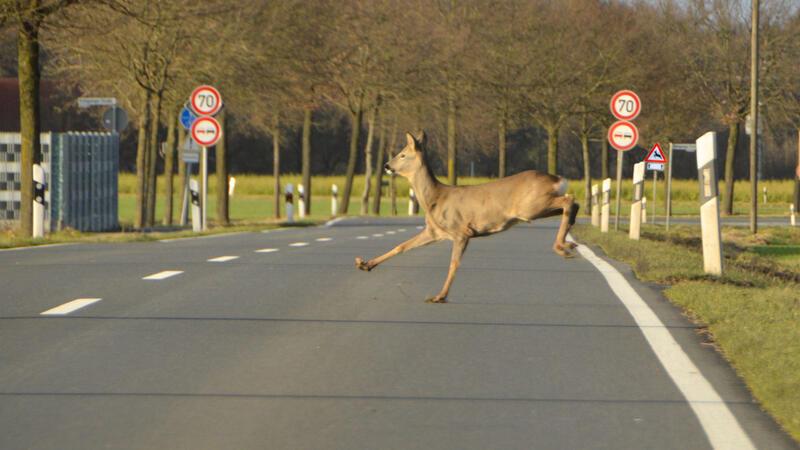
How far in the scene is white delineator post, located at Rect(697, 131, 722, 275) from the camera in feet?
48.9

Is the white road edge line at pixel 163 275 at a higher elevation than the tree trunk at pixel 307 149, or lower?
lower

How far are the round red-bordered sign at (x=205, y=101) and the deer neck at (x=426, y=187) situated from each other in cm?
2045

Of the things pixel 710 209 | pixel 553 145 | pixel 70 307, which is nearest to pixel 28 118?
pixel 710 209

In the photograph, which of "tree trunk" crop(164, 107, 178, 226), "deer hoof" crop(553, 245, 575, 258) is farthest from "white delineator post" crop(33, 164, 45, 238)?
"tree trunk" crop(164, 107, 178, 226)

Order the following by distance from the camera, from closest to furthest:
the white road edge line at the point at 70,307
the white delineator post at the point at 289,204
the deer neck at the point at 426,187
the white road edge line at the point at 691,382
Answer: the white road edge line at the point at 691,382, the white road edge line at the point at 70,307, the deer neck at the point at 426,187, the white delineator post at the point at 289,204

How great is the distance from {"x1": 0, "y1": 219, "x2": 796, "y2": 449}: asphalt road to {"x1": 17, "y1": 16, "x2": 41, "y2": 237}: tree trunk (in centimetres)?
1329

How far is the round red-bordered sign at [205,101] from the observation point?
32.5 metres

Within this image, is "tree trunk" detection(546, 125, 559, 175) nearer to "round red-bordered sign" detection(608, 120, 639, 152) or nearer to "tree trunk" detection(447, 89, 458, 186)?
"tree trunk" detection(447, 89, 458, 186)

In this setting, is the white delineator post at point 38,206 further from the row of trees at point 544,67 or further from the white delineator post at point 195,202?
the row of trees at point 544,67

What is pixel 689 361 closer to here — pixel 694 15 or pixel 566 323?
Answer: pixel 566 323

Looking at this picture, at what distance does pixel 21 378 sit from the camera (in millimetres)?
7871

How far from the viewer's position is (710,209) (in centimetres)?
1504

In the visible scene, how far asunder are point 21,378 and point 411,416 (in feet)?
7.19

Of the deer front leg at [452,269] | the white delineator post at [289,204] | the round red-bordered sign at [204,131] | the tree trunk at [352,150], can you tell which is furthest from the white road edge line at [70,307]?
the tree trunk at [352,150]
